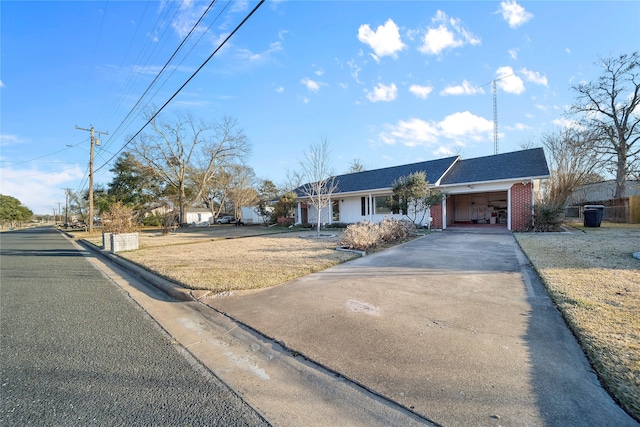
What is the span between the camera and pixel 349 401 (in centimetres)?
219

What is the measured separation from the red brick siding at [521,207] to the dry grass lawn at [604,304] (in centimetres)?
619

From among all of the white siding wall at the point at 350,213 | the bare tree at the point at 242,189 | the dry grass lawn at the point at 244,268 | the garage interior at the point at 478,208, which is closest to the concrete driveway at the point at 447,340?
the dry grass lawn at the point at 244,268

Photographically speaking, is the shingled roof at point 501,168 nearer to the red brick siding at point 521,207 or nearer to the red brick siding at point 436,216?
the red brick siding at point 521,207

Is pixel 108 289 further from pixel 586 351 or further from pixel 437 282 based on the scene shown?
pixel 586 351

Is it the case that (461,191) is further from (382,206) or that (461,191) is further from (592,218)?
(592,218)

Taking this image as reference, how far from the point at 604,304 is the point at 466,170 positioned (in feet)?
48.5

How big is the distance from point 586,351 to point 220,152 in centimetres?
3406

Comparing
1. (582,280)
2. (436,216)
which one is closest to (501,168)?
(436,216)

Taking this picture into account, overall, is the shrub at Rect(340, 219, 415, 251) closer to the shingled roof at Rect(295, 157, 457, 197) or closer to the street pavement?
the street pavement

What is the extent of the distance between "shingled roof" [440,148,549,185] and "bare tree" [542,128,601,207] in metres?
6.87

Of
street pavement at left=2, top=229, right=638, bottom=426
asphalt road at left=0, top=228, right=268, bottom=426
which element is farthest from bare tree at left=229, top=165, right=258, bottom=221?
asphalt road at left=0, top=228, right=268, bottom=426

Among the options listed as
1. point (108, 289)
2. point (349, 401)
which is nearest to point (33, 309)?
point (108, 289)

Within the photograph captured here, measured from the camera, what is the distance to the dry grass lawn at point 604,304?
2276 mm

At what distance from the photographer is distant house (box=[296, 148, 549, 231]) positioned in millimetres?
13906
